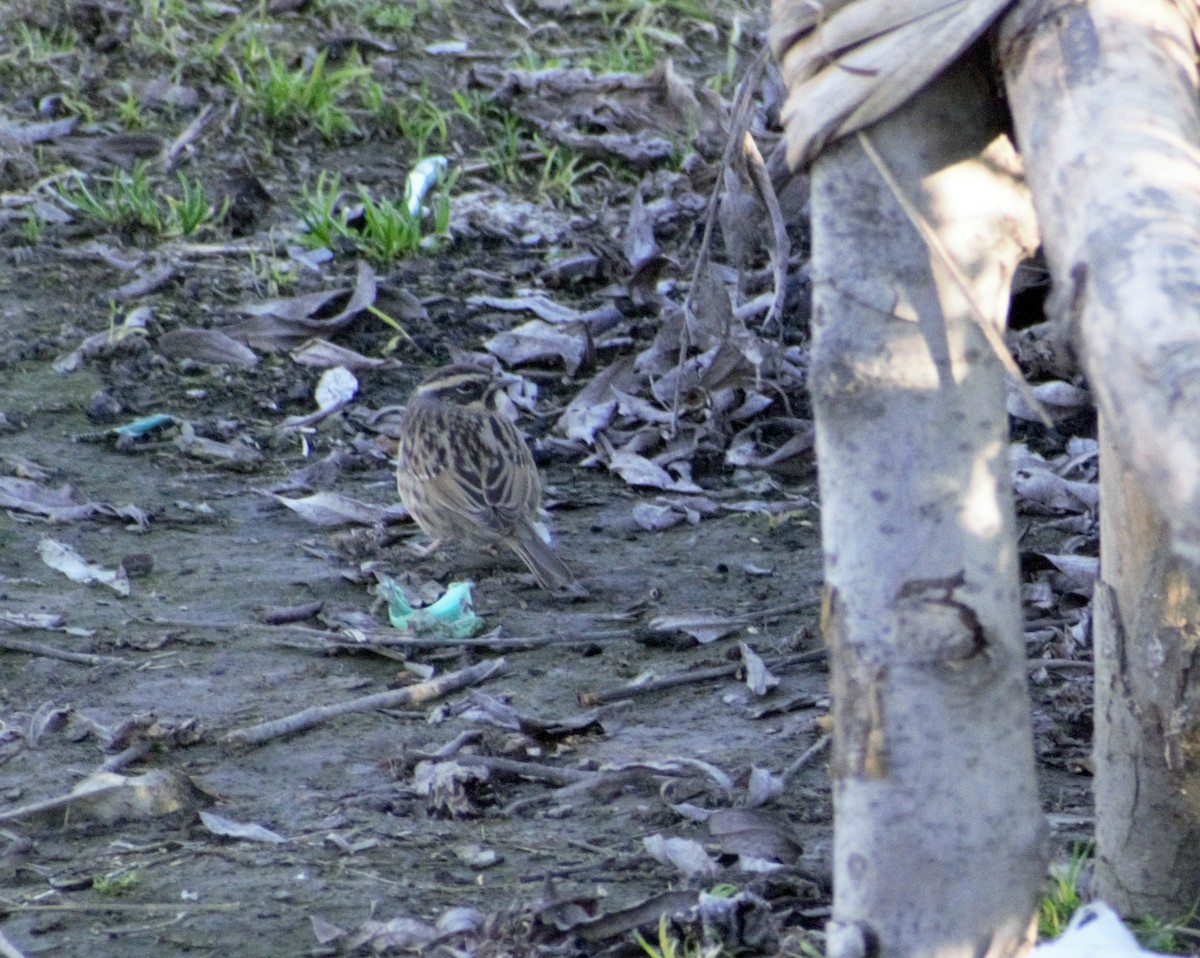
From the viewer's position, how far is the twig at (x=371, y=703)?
4.98 meters

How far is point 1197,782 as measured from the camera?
132 inches

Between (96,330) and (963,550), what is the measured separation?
6929 mm

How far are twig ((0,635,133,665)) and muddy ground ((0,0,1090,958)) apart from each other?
12mm

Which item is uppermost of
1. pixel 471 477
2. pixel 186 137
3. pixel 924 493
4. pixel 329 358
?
pixel 186 137

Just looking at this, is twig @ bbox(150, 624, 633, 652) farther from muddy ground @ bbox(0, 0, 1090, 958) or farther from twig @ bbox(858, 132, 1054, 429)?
twig @ bbox(858, 132, 1054, 429)

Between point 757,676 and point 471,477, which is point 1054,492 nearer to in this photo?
A: point 757,676

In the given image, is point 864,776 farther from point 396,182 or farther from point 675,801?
point 396,182

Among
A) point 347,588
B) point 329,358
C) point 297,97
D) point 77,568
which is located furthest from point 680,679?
point 297,97

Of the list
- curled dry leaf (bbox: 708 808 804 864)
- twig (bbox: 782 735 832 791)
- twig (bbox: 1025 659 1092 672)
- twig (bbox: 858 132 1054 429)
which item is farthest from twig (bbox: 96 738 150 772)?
twig (bbox: 858 132 1054 429)

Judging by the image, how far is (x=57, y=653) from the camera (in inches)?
220

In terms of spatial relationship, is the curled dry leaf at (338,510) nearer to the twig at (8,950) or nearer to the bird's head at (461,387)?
the bird's head at (461,387)

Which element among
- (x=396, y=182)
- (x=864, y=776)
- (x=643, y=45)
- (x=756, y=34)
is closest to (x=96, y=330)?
(x=396, y=182)

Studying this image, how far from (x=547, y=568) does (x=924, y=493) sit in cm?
426

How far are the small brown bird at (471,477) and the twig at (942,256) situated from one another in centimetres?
430
